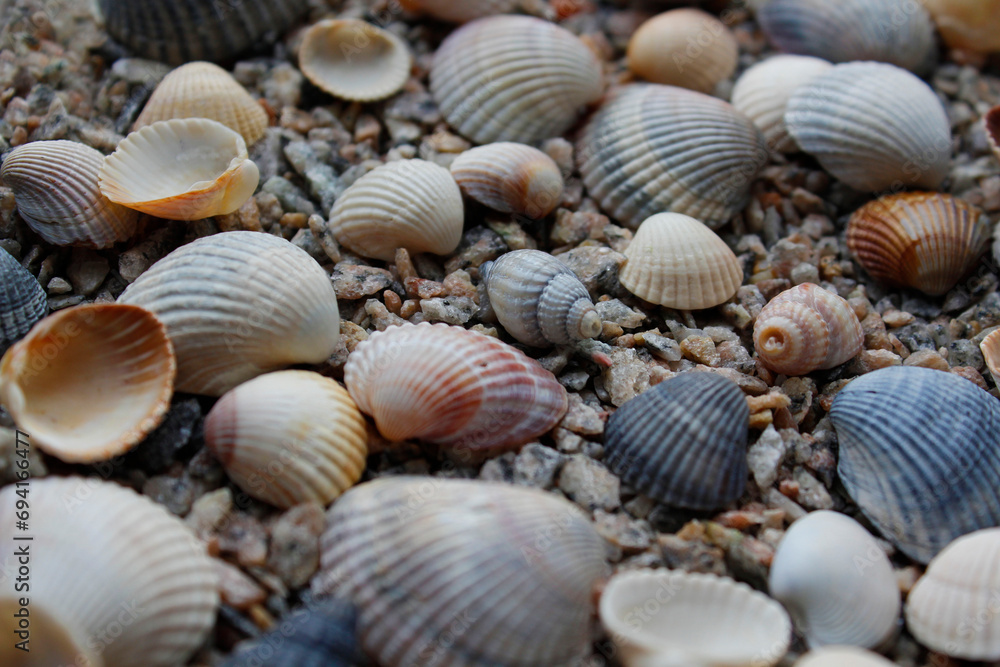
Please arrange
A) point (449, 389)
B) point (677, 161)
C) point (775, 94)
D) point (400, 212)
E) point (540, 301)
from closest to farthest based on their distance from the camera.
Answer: point (449, 389)
point (540, 301)
point (400, 212)
point (677, 161)
point (775, 94)

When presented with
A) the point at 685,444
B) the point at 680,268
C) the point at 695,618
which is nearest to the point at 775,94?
the point at 680,268

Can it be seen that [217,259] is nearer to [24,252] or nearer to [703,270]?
[24,252]

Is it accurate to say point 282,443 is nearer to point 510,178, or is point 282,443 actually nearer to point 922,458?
point 510,178

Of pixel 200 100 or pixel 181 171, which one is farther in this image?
pixel 200 100

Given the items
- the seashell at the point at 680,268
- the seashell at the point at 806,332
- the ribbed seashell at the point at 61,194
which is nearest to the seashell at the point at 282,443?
the ribbed seashell at the point at 61,194

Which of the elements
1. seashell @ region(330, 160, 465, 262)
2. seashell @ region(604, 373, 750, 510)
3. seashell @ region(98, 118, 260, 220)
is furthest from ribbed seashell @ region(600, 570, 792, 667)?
seashell @ region(98, 118, 260, 220)

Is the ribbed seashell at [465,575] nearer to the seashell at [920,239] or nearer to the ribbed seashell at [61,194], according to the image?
the ribbed seashell at [61,194]
